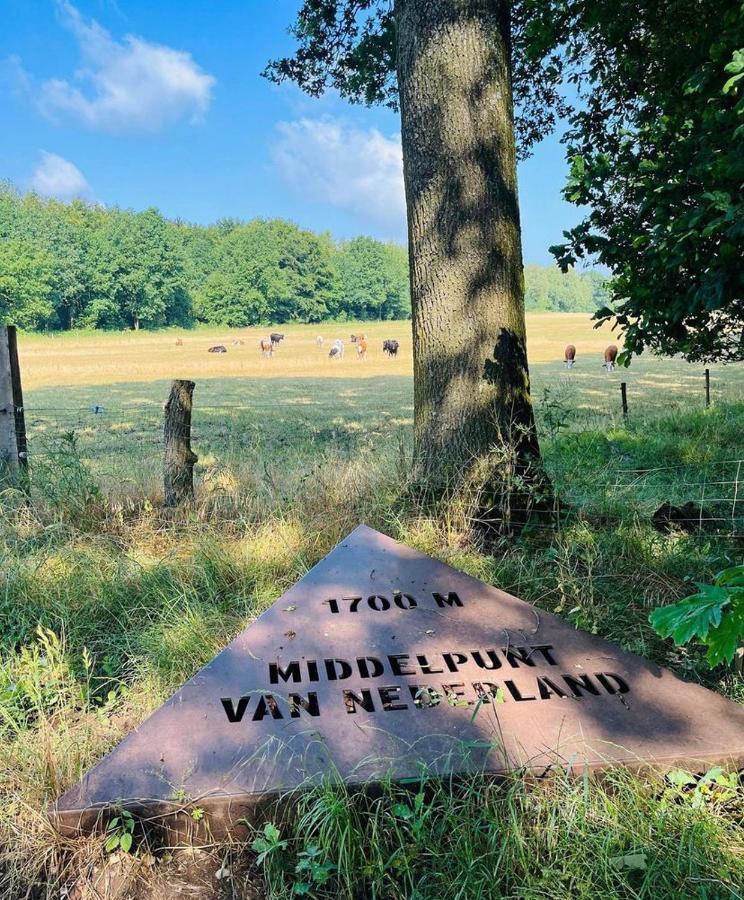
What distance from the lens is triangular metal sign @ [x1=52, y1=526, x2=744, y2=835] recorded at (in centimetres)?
217

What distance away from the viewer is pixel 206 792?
6.91 ft

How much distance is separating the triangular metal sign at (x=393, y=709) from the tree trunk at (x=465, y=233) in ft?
6.29

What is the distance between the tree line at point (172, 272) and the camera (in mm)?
73250

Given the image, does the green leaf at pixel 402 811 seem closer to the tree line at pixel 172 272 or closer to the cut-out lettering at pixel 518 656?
the cut-out lettering at pixel 518 656

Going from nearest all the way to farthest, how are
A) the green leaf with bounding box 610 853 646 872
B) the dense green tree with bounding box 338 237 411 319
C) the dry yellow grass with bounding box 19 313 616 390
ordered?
1. the green leaf with bounding box 610 853 646 872
2. the dry yellow grass with bounding box 19 313 616 390
3. the dense green tree with bounding box 338 237 411 319

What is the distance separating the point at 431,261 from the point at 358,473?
1694 millimetres

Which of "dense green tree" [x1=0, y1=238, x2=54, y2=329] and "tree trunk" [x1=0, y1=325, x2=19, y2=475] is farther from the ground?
"dense green tree" [x1=0, y1=238, x2=54, y2=329]

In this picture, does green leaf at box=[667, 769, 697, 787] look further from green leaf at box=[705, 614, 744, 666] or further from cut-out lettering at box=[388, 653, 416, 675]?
cut-out lettering at box=[388, 653, 416, 675]

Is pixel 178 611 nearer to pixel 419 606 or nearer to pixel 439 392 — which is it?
pixel 419 606

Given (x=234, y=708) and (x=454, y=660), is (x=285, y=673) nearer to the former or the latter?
(x=234, y=708)

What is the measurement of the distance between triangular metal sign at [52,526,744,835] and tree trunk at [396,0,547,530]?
6.29 feet

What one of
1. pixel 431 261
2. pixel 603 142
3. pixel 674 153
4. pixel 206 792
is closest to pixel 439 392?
pixel 431 261

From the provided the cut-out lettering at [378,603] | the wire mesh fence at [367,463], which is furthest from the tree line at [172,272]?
the cut-out lettering at [378,603]

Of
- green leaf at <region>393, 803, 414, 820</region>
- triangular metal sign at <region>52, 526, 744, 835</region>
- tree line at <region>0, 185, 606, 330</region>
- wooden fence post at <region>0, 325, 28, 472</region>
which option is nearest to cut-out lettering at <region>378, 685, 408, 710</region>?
triangular metal sign at <region>52, 526, 744, 835</region>
